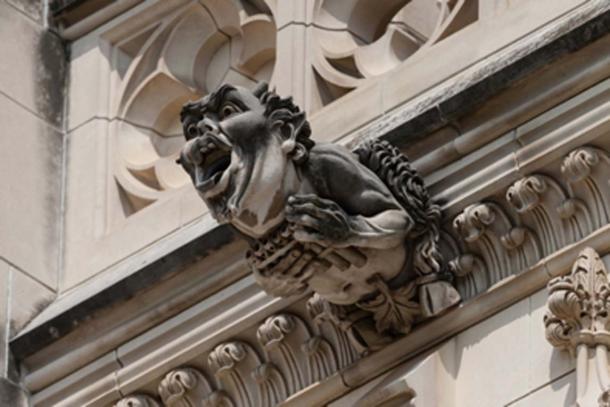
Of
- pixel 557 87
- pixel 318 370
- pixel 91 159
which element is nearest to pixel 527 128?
pixel 557 87

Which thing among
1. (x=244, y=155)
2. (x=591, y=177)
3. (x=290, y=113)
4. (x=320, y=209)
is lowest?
(x=591, y=177)

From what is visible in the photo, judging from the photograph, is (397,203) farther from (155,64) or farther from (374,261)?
(155,64)

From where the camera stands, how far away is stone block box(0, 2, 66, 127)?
49.0 ft

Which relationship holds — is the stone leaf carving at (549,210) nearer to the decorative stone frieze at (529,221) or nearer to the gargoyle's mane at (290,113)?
the decorative stone frieze at (529,221)

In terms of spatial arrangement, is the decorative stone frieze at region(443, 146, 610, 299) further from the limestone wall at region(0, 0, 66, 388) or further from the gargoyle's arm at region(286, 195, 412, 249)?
the limestone wall at region(0, 0, 66, 388)

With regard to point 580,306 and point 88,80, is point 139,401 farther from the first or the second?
point 580,306

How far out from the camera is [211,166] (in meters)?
12.6

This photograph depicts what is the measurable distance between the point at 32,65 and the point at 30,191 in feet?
1.92

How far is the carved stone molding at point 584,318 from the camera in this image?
484 inches

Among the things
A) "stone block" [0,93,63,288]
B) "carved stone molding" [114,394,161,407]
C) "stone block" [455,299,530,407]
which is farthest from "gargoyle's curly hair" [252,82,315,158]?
"stone block" [0,93,63,288]

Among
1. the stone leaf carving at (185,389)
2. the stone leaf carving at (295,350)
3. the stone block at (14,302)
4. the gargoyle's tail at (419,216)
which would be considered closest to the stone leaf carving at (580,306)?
the gargoyle's tail at (419,216)

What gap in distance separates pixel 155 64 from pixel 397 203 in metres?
2.30

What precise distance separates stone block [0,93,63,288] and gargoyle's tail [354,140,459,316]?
1.95 meters

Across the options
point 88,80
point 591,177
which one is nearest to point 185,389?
point 591,177
